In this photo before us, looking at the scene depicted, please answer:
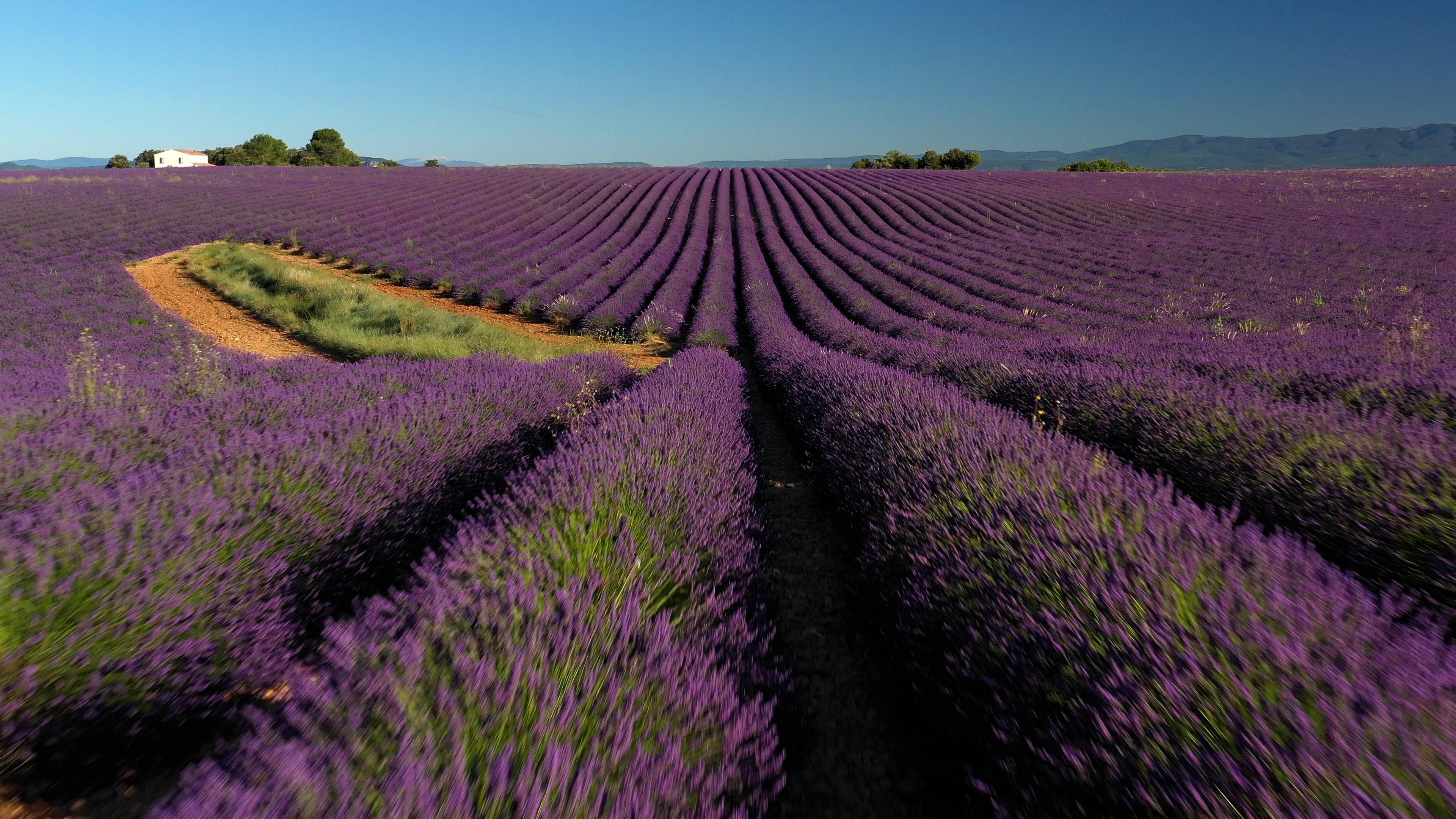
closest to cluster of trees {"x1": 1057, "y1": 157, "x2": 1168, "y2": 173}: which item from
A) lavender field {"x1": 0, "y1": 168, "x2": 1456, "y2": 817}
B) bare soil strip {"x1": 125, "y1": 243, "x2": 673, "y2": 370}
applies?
bare soil strip {"x1": 125, "y1": 243, "x2": 673, "y2": 370}

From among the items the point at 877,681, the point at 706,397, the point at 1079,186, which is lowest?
the point at 877,681

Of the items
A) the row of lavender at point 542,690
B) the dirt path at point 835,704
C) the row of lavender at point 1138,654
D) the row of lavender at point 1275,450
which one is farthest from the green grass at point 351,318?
the row of lavender at point 1138,654

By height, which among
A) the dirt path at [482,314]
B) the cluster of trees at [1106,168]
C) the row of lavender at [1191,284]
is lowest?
the dirt path at [482,314]

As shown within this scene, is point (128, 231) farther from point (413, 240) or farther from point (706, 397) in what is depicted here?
point (706, 397)

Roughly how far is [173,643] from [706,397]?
3177 millimetres

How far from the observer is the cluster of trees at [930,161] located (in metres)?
48.8

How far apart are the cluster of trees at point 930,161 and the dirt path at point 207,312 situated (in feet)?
151

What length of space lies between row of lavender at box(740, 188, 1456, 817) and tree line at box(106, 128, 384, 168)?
65026 millimetres

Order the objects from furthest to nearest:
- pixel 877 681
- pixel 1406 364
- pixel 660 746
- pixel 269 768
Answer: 1. pixel 1406 364
2. pixel 877 681
3. pixel 660 746
4. pixel 269 768

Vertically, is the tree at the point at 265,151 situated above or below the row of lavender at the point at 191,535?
above

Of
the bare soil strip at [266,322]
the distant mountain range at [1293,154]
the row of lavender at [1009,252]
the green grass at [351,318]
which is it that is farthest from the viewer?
the distant mountain range at [1293,154]

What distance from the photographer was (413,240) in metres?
18.4

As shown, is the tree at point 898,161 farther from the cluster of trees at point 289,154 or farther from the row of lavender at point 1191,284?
the cluster of trees at point 289,154

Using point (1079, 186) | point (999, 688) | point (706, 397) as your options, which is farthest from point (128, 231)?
point (1079, 186)
